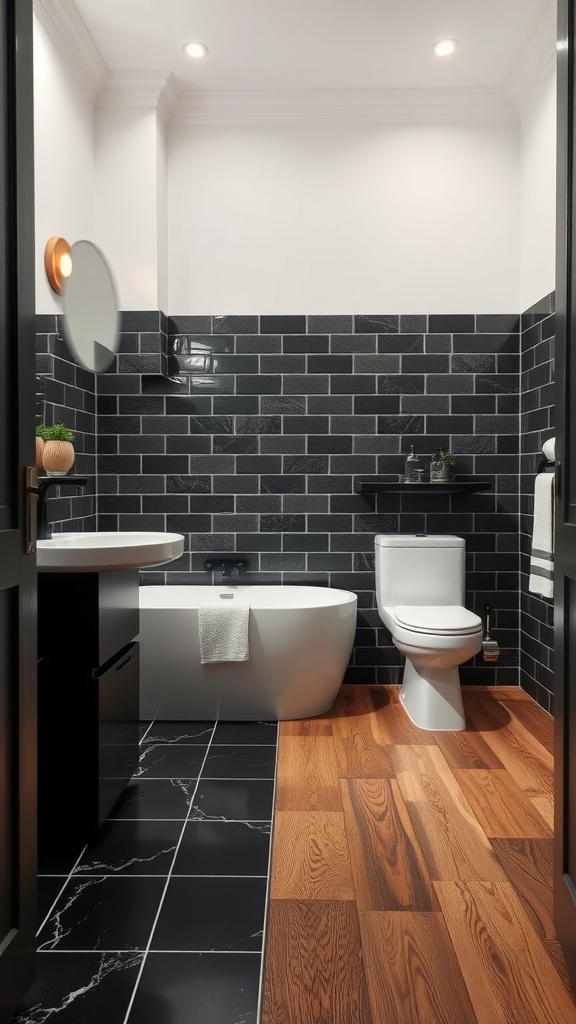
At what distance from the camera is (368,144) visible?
3.84 metres

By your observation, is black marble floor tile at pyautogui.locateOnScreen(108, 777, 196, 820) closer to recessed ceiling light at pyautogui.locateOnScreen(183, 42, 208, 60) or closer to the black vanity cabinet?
the black vanity cabinet

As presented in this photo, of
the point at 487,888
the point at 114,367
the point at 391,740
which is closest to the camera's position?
the point at 487,888

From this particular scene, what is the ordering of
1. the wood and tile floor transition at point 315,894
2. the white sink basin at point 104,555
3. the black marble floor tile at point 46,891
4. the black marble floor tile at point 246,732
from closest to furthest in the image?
the wood and tile floor transition at point 315,894
the black marble floor tile at point 46,891
the white sink basin at point 104,555
the black marble floor tile at point 246,732

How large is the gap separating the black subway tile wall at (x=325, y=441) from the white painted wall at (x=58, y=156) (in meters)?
0.74

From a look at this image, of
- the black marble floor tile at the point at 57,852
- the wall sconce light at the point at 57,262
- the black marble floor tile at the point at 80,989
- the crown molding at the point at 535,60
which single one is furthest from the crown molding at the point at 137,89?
the black marble floor tile at the point at 80,989

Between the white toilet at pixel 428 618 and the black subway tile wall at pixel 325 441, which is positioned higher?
the black subway tile wall at pixel 325 441

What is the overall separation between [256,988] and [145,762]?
1387mm

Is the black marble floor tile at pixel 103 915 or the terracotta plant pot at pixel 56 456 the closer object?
the black marble floor tile at pixel 103 915

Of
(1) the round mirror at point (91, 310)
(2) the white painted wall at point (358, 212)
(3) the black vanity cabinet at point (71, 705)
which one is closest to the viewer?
(3) the black vanity cabinet at point (71, 705)

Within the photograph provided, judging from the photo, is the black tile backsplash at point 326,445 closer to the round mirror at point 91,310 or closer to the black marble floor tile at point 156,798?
the round mirror at point 91,310

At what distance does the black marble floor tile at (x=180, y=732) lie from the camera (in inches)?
122

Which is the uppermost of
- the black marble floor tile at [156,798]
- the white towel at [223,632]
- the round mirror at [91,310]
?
the round mirror at [91,310]

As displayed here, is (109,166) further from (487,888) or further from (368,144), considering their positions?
(487,888)

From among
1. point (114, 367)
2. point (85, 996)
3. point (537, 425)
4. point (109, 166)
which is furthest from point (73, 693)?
point (109, 166)
